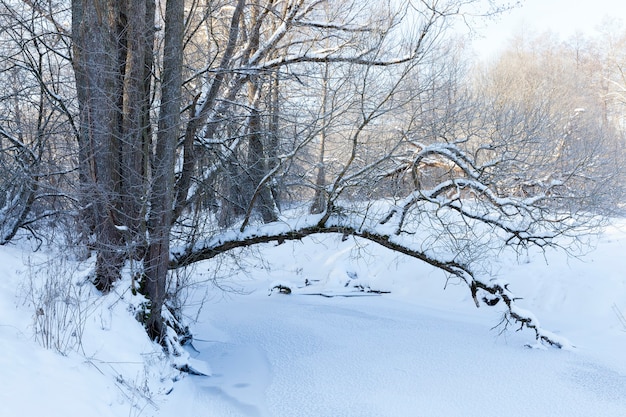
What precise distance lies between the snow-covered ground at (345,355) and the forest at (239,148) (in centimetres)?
73

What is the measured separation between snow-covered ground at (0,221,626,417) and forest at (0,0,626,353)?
735mm

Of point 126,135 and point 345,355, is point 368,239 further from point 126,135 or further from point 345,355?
point 126,135

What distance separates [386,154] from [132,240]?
3.88 metres

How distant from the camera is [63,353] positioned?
467 cm

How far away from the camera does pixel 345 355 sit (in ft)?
27.8

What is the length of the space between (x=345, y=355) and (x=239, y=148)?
3.73 metres

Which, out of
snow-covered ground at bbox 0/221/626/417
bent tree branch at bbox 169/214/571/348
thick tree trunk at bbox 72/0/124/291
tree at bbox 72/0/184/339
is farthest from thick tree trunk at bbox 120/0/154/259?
bent tree branch at bbox 169/214/571/348

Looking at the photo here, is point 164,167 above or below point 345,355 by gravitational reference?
above

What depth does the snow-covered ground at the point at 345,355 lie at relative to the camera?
4734 mm

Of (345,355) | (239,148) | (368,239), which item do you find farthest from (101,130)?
(345,355)

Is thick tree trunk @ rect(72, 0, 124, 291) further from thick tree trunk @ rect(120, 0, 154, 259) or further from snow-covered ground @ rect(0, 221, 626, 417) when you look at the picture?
snow-covered ground @ rect(0, 221, 626, 417)

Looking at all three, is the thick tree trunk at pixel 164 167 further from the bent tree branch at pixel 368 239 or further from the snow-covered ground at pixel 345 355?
the bent tree branch at pixel 368 239

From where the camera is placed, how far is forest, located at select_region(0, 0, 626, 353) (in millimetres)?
7254

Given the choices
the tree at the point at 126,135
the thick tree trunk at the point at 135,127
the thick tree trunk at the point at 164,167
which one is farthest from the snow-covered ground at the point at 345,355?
the thick tree trunk at the point at 135,127
